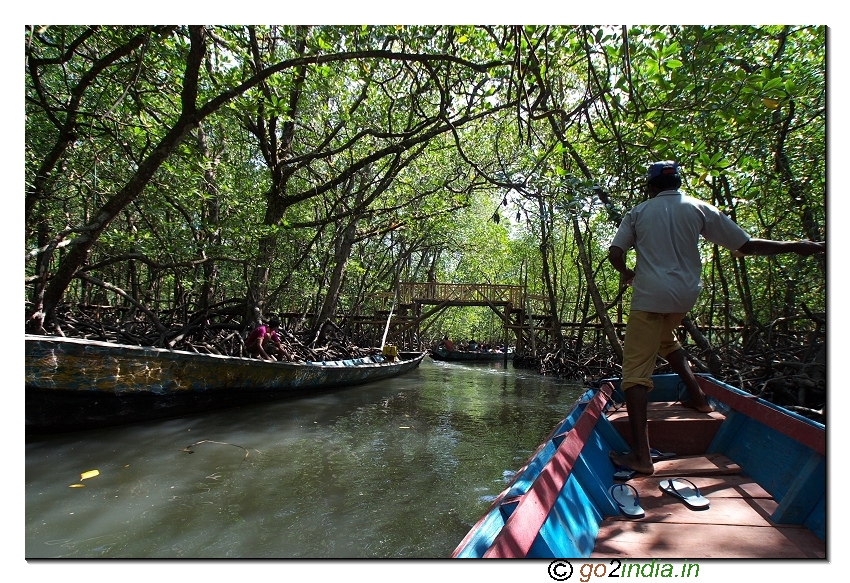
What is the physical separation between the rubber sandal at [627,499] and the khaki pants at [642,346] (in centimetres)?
57

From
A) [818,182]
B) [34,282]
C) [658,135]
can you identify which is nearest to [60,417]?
[34,282]

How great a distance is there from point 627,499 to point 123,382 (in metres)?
5.82

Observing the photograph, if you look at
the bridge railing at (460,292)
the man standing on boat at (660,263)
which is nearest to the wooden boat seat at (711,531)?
the man standing on boat at (660,263)

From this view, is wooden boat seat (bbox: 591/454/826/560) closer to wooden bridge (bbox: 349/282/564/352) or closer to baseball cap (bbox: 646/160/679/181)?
baseball cap (bbox: 646/160/679/181)

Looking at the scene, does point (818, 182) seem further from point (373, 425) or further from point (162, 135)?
point (162, 135)

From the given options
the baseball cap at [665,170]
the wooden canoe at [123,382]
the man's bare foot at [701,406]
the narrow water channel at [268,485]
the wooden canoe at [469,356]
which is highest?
the baseball cap at [665,170]

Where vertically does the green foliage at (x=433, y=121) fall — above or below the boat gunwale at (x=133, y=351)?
above

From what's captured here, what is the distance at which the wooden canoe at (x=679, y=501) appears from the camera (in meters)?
1.68

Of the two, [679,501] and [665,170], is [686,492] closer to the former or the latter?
[679,501]

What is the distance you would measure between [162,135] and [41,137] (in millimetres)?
2311

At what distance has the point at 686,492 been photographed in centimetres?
233

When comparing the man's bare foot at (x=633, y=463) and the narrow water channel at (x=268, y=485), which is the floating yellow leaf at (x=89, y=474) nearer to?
the narrow water channel at (x=268, y=485)

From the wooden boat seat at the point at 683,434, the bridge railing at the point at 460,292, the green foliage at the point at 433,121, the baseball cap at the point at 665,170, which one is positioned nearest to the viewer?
the baseball cap at the point at 665,170

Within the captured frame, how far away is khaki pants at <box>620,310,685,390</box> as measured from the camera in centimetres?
265
